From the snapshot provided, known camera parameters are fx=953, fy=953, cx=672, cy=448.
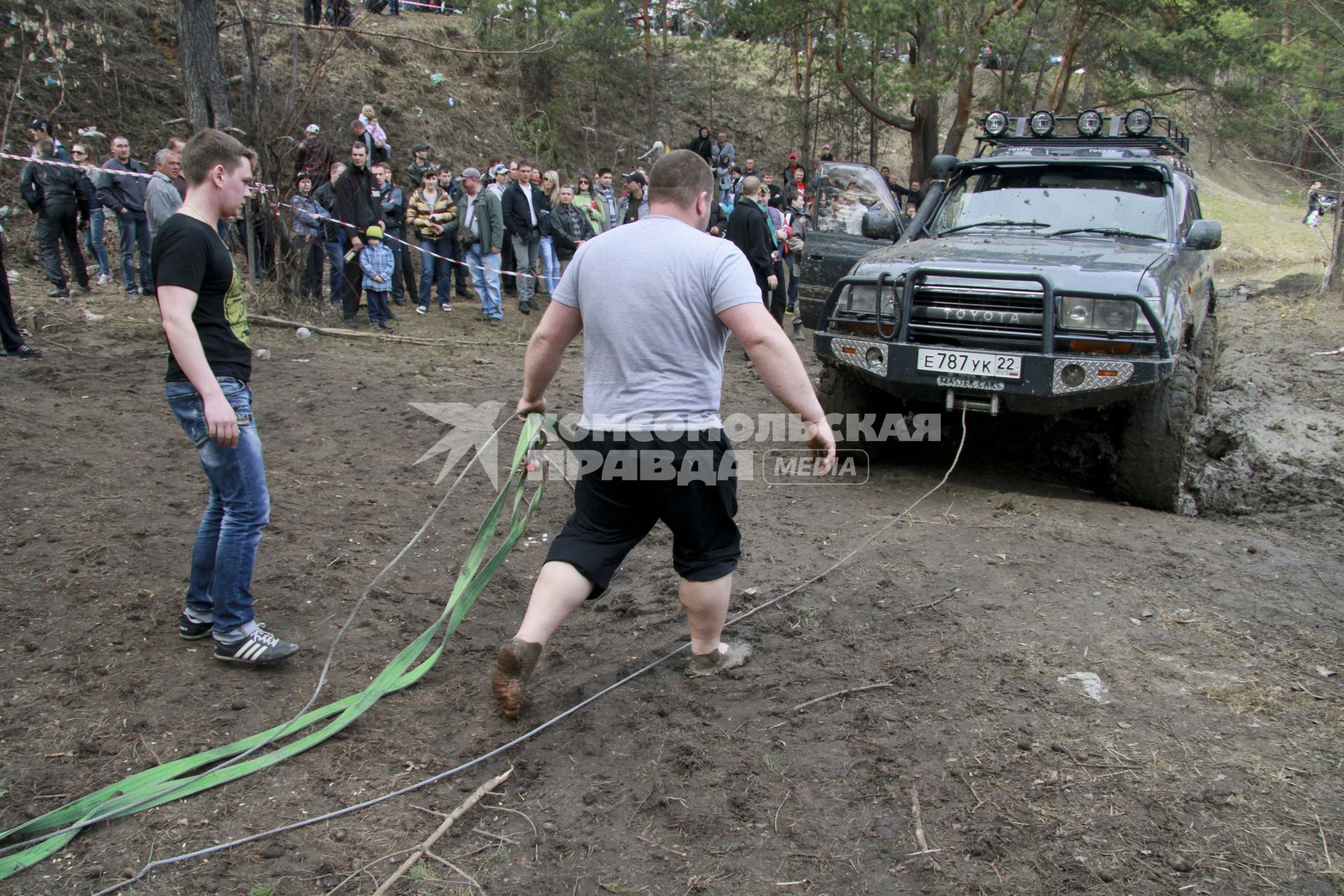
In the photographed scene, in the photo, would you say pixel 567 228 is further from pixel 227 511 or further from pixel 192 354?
pixel 192 354

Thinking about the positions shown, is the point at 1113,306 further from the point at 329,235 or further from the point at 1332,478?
the point at 329,235

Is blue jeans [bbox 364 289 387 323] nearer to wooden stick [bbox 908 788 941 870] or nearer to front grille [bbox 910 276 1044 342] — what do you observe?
front grille [bbox 910 276 1044 342]

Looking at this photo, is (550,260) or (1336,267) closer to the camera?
(550,260)

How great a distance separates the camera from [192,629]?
12.4 ft

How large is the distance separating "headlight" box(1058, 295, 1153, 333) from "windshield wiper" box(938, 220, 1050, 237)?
4.95ft

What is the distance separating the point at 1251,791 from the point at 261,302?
393 inches

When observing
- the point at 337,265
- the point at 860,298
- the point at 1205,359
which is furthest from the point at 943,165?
the point at 337,265

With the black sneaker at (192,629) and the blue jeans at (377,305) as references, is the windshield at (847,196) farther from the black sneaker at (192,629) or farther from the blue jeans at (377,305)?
the black sneaker at (192,629)

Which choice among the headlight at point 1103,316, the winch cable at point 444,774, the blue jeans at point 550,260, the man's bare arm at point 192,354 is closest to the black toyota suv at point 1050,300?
the headlight at point 1103,316

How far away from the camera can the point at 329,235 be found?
10.9m

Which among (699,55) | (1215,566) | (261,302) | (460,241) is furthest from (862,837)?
(699,55)

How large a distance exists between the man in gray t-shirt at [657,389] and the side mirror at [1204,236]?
423 centimetres

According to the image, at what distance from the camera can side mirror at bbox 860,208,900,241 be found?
22.2ft

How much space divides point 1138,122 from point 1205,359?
6.27ft
